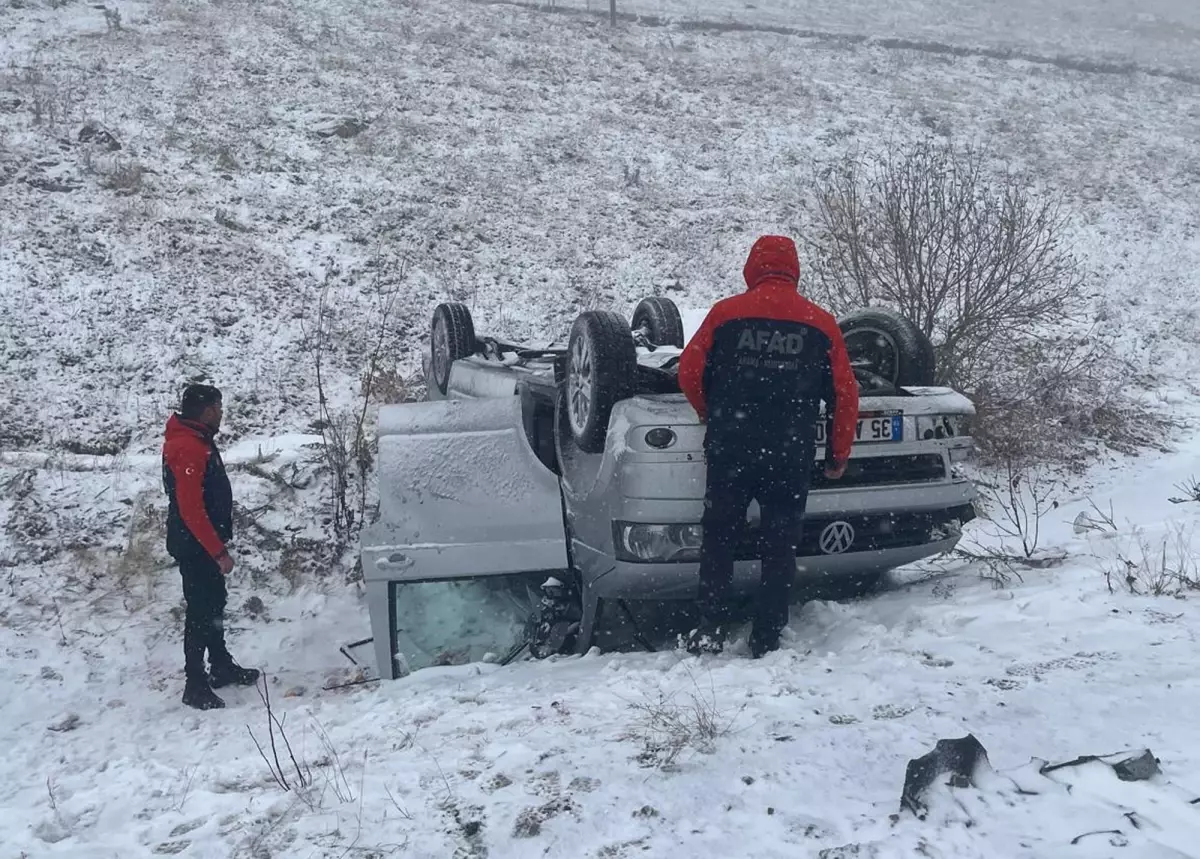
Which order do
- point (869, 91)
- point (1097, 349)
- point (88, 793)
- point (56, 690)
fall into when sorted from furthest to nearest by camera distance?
point (869, 91), point (1097, 349), point (56, 690), point (88, 793)

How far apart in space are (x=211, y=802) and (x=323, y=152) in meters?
12.6

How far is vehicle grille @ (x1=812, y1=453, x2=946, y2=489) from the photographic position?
12.5 feet

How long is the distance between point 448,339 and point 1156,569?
4.45 meters

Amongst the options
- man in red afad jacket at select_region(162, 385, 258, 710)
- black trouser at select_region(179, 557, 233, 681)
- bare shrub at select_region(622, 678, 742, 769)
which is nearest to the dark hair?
man in red afad jacket at select_region(162, 385, 258, 710)

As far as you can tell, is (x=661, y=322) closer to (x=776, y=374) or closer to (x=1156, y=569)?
(x=776, y=374)

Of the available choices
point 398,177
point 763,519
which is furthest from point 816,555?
point 398,177

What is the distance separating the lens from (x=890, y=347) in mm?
4770

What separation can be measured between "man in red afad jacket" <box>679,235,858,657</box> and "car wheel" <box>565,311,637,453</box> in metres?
0.27

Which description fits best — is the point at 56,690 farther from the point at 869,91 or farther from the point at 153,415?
the point at 869,91

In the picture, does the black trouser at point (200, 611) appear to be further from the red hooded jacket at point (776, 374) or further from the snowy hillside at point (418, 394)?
the red hooded jacket at point (776, 374)

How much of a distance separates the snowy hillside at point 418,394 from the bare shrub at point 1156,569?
4 centimetres

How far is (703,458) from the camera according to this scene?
366 cm

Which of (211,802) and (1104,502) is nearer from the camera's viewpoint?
(211,802)

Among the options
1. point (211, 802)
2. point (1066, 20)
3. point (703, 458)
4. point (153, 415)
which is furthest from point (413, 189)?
point (1066, 20)
